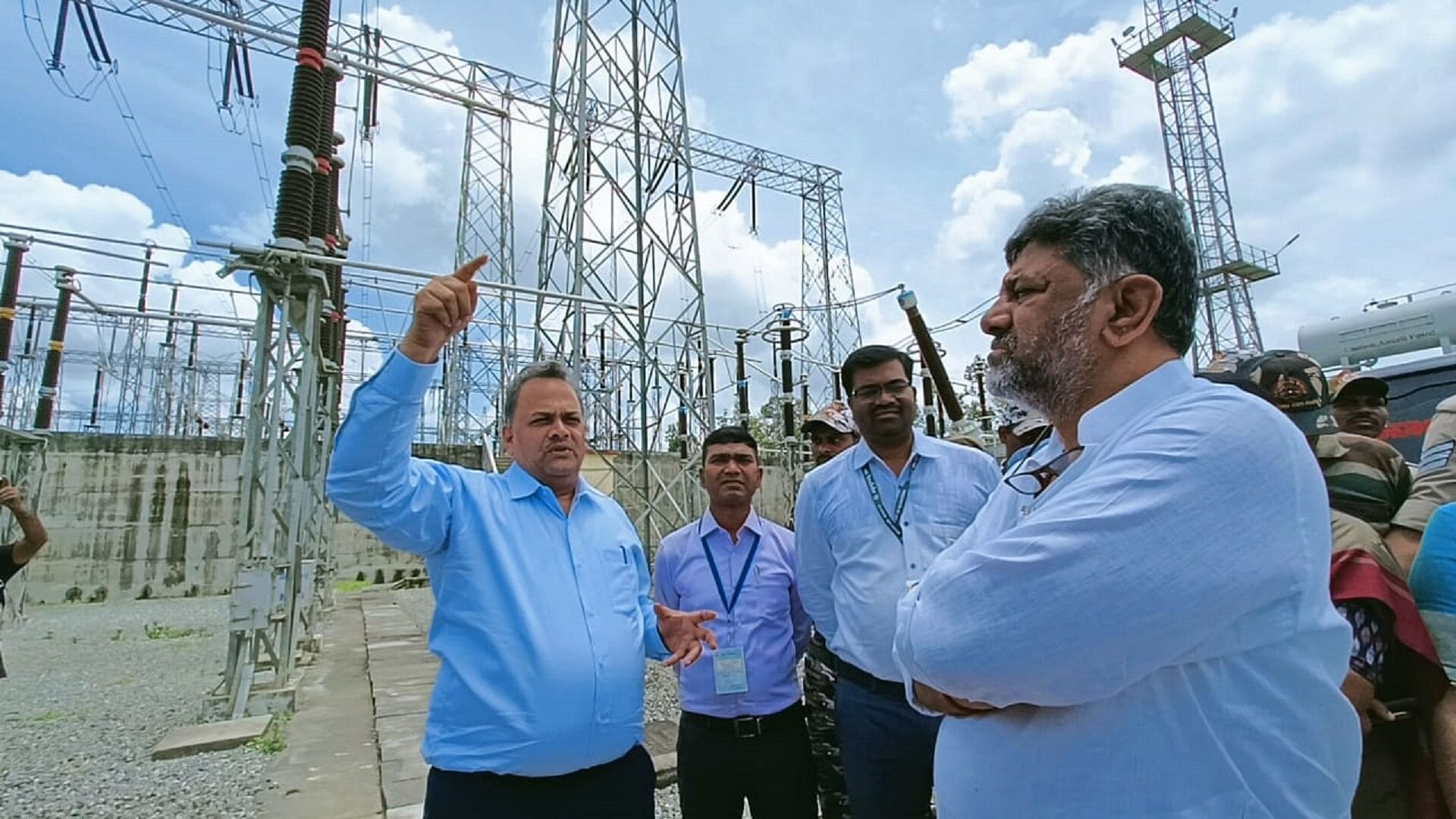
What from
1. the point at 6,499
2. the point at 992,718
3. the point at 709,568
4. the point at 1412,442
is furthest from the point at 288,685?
the point at 1412,442

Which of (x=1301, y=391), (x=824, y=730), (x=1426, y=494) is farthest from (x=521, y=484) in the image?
(x=1426, y=494)

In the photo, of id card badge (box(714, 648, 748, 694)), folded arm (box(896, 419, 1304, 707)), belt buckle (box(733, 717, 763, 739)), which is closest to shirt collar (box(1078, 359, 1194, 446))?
folded arm (box(896, 419, 1304, 707))

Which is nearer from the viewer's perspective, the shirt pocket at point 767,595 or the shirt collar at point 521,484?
the shirt collar at point 521,484

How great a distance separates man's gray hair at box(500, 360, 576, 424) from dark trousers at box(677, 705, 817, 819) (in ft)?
4.37

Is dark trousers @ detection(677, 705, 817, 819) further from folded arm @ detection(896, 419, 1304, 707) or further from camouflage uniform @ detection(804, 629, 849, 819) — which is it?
folded arm @ detection(896, 419, 1304, 707)

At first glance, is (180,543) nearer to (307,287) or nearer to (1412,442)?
(307,287)

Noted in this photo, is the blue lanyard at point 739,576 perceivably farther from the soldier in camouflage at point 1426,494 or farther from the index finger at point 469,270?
the soldier in camouflage at point 1426,494

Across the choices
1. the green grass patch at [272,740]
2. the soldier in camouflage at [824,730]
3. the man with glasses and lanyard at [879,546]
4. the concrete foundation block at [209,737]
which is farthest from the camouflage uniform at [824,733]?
the concrete foundation block at [209,737]

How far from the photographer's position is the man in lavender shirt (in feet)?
8.06

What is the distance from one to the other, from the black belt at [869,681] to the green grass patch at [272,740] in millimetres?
3968

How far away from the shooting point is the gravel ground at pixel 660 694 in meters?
3.65

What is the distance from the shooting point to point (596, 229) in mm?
8820

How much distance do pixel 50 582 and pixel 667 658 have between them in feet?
54.1

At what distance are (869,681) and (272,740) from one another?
14.1ft
